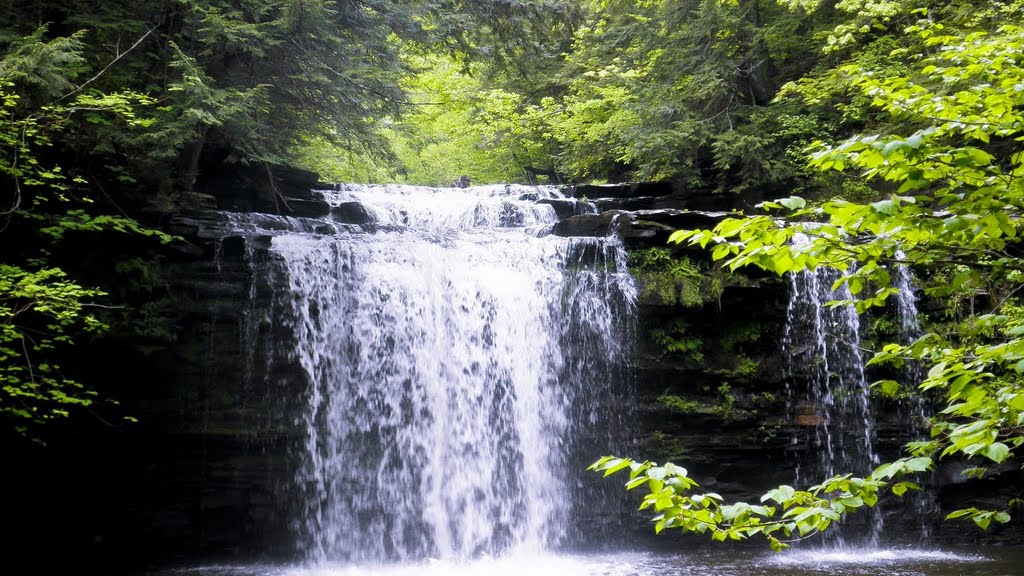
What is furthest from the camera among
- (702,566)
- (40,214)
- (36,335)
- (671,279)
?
(671,279)

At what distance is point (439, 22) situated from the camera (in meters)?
11.7

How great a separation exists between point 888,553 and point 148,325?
1053cm

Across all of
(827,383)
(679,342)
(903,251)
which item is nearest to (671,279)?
(679,342)

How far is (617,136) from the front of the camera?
16.2 m

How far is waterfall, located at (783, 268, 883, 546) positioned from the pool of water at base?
51.8 inches

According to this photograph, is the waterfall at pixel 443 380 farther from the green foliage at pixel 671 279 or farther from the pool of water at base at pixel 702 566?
the pool of water at base at pixel 702 566

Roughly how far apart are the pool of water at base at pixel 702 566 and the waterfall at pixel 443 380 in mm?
465

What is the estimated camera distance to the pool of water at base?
853 cm

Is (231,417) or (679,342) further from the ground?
(679,342)

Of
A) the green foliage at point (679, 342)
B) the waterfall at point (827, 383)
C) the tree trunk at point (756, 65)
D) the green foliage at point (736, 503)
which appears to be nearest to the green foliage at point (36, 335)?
the green foliage at point (736, 503)

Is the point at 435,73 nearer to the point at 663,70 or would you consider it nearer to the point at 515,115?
the point at 515,115

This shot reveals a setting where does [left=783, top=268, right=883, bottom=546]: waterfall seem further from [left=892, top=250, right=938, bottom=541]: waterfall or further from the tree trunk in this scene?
the tree trunk

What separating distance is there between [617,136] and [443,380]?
846cm

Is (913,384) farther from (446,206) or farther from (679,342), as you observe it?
(446,206)
